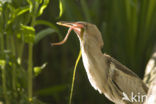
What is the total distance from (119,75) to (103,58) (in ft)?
0.30

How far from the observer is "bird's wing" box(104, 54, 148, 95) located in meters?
0.88

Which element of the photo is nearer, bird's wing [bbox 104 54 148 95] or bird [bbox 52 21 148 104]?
bird [bbox 52 21 148 104]

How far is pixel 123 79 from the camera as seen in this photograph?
0.91 m

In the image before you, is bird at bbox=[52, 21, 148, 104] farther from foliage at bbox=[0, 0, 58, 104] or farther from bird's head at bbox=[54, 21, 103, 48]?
foliage at bbox=[0, 0, 58, 104]

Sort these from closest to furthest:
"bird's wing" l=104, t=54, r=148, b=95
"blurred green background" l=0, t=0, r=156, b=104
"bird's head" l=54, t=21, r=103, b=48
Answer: "bird's head" l=54, t=21, r=103, b=48 → "bird's wing" l=104, t=54, r=148, b=95 → "blurred green background" l=0, t=0, r=156, b=104

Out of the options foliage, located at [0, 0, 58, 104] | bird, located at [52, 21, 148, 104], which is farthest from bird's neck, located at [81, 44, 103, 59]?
foliage, located at [0, 0, 58, 104]


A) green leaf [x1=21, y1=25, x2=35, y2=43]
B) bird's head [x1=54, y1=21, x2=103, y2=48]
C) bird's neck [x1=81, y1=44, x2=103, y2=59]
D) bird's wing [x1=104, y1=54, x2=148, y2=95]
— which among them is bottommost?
bird's wing [x1=104, y1=54, x2=148, y2=95]

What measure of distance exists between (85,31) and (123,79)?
239 millimetres

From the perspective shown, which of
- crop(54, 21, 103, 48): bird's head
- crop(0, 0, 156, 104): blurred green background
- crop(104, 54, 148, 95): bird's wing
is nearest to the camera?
crop(54, 21, 103, 48): bird's head

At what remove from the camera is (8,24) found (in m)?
0.94

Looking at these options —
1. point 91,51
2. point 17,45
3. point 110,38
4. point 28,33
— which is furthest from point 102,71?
point 110,38

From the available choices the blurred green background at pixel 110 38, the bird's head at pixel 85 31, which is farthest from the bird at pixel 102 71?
the blurred green background at pixel 110 38

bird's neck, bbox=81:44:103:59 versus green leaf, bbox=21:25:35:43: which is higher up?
green leaf, bbox=21:25:35:43

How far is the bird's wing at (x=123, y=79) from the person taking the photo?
879 mm
